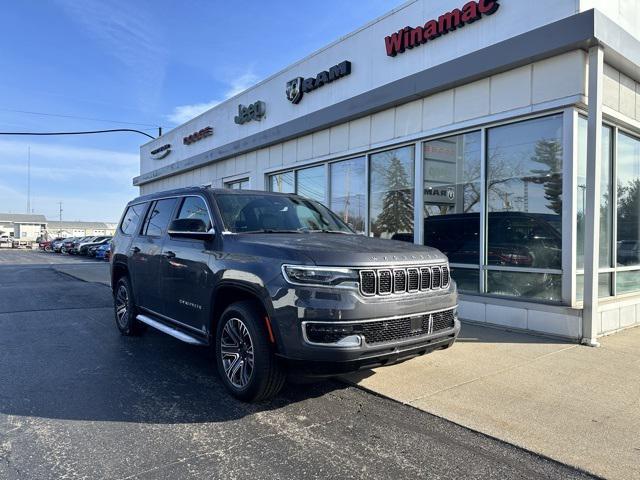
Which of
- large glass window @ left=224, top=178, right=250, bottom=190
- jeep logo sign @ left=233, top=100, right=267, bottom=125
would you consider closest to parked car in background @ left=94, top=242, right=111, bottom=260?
large glass window @ left=224, top=178, right=250, bottom=190

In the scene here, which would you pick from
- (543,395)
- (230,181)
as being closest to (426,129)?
(543,395)

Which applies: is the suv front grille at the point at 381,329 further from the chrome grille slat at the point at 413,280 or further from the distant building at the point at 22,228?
the distant building at the point at 22,228

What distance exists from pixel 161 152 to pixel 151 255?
18.1 m

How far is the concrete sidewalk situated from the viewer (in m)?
3.67

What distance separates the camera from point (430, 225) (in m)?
9.25

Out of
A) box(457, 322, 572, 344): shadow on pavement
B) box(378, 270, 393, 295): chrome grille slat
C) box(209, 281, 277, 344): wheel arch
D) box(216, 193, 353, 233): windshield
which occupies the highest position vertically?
box(216, 193, 353, 233): windshield

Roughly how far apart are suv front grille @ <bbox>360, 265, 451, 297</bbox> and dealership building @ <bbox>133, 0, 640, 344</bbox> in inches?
126

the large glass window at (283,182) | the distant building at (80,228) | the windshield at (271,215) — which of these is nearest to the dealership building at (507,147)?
the large glass window at (283,182)

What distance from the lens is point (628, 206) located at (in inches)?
337

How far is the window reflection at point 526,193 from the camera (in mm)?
7309

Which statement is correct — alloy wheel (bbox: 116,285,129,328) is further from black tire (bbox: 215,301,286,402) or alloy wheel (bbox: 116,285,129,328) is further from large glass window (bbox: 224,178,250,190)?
large glass window (bbox: 224,178,250,190)

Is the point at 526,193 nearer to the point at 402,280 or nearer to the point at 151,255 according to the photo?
the point at 402,280

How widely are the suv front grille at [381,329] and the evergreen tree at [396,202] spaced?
216 inches

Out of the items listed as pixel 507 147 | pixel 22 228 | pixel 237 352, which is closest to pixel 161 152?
pixel 507 147
